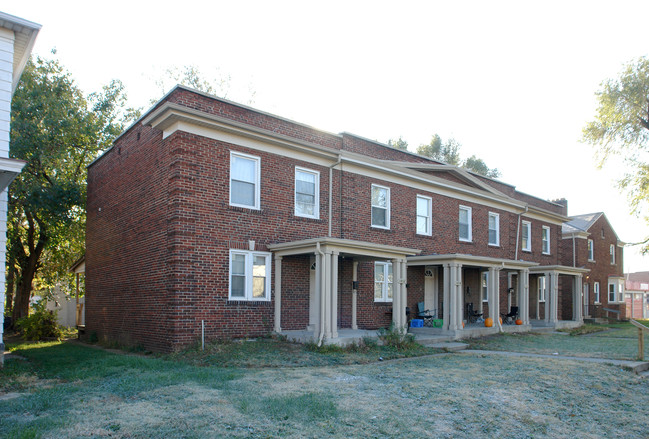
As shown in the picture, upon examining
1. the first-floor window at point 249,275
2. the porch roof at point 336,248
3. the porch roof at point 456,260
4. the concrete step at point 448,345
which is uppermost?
the porch roof at point 336,248

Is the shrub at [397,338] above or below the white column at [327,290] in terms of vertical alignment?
below

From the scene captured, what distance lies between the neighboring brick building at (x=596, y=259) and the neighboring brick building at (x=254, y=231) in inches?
560

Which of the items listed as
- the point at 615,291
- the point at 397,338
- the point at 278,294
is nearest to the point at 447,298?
the point at 397,338

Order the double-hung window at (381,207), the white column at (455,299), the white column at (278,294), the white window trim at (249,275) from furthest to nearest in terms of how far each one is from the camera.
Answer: the double-hung window at (381,207) → the white column at (455,299) → the white column at (278,294) → the white window trim at (249,275)

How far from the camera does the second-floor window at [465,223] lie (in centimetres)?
2238

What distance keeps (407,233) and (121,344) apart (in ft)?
33.3

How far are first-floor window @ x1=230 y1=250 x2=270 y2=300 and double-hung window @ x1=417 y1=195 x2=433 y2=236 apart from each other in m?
7.28

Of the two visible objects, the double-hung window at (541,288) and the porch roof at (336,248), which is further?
the double-hung window at (541,288)

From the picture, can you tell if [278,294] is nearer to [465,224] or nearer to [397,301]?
[397,301]

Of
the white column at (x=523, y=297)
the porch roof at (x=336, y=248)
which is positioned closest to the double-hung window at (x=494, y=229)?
the white column at (x=523, y=297)

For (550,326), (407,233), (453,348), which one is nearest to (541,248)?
(550,326)

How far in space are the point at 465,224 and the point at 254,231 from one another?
35.8ft

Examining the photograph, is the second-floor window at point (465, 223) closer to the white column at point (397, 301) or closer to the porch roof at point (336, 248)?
the porch roof at point (336, 248)

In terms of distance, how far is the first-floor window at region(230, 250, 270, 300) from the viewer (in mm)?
14424
